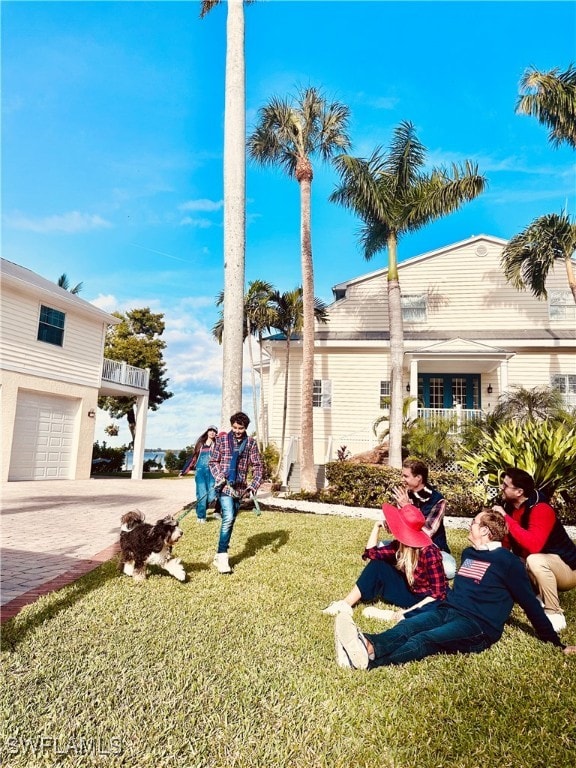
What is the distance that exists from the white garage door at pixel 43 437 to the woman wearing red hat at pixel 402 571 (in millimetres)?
15554

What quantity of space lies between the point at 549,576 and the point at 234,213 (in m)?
8.16

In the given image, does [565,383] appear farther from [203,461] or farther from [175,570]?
[175,570]

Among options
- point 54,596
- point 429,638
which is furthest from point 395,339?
point 54,596

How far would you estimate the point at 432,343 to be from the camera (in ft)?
60.3

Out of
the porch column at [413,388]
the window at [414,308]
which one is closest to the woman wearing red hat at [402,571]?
the porch column at [413,388]

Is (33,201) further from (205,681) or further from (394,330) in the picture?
(394,330)

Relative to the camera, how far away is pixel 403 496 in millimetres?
4242

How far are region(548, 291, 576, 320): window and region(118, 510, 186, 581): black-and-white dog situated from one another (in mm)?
20096

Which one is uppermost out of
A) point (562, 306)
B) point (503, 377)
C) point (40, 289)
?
point (562, 306)

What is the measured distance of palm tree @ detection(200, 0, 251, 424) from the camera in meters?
8.91

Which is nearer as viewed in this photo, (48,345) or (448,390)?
→ (48,345)

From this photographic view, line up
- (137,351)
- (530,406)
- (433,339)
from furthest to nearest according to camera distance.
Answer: (137,351)
(433,339)
(530,406)

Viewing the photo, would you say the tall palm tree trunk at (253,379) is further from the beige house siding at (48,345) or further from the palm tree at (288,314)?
the beige house siding at (48,345)

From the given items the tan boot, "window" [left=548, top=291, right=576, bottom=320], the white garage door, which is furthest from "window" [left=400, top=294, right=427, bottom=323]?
the tan boot
